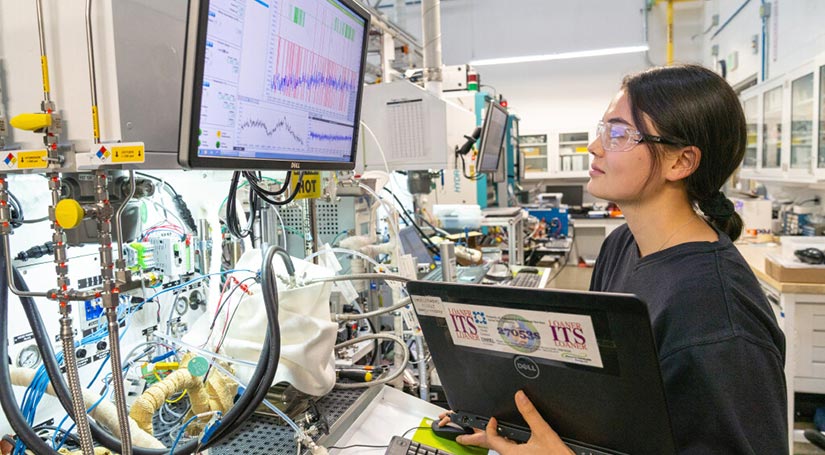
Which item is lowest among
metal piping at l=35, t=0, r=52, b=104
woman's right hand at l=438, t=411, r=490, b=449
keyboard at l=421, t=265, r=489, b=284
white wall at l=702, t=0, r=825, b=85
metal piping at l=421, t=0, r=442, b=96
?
woman's right hand at l=438, t=411, r=490, b=449

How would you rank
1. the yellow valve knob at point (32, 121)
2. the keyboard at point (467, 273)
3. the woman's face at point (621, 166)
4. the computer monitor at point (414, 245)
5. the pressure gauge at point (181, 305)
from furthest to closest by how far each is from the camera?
the computer monitor at point (414, 245), the keyboard at point (467, 273), the pressure gauge at point (181, 305), the woman's face at point (621, 166), the yellow valve knob at point (32, 121)

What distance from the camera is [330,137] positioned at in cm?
120

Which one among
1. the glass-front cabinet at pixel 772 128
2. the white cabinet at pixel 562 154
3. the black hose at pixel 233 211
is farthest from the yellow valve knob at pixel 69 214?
the white cabinet at pixel 562 154

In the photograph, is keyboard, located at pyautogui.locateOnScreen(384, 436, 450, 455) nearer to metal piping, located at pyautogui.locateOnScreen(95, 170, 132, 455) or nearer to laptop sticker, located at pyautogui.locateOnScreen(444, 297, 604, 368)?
laptop sticker, located at pyautogui.locateOnScreen(444, 297, 604, 368)

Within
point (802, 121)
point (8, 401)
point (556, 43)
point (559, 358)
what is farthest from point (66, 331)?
point (556, 43)

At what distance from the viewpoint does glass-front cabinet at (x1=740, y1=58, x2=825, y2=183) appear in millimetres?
2984

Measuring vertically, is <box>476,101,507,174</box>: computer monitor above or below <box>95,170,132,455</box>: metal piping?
above

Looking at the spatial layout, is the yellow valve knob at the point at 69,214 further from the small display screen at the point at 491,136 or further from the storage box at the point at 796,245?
the storage box at the point at 796,245

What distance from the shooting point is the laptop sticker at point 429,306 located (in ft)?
2.81

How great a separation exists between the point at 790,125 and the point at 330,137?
142 inches

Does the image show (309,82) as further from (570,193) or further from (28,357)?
(570,193)

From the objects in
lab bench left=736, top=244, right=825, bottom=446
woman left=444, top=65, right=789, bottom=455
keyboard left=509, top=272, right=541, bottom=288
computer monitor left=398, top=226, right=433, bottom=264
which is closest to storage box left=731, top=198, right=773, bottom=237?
lab bench left=736, top=244, right=825, bottom=446

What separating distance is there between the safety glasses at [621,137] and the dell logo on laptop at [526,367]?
1.65 ft

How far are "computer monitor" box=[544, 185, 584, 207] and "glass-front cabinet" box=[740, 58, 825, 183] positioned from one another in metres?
2.35
